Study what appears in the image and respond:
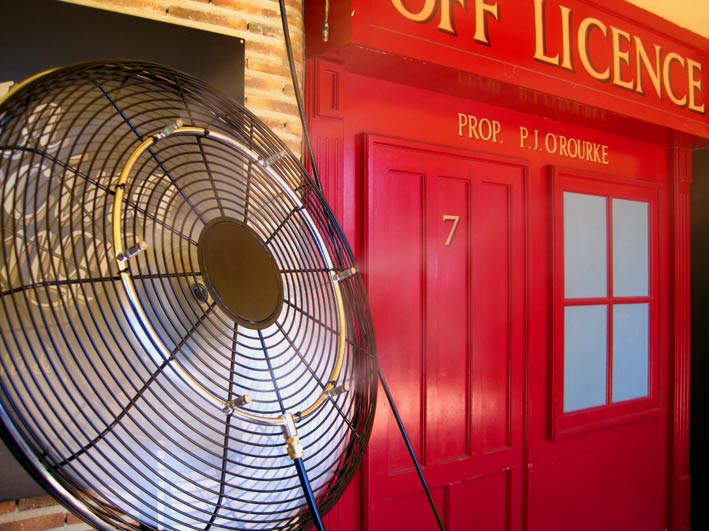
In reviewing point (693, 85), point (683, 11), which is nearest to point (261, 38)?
point (683, 11)

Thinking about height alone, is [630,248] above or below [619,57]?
below

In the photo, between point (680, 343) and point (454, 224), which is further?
point (680, 343)

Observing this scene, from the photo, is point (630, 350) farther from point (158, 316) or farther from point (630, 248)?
point (158, 316)

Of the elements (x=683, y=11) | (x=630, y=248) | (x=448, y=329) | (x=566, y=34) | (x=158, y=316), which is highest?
(x=683, y=11)

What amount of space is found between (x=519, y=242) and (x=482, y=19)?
3.49 feet

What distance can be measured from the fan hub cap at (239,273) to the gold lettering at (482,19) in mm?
1630

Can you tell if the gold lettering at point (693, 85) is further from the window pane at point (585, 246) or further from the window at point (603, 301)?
the window pane at point (585, 246)

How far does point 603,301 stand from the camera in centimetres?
313

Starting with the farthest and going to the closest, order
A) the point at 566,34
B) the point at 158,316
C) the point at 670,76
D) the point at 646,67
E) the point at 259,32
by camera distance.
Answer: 1. the point at 670,76
2. the point at 646,67
3. the point at 566,34
4. the point at 259,32
5. the point at 158,316

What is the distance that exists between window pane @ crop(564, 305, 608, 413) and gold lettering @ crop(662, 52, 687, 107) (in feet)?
3.91

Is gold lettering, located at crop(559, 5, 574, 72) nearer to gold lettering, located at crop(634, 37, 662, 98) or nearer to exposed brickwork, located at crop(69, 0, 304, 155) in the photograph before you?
gold lettering, located at crop(634, 37, 662, 98)

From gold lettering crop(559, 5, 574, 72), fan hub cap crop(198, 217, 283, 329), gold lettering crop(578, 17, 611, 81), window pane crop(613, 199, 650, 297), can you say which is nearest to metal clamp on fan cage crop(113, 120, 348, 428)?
fan hub cap crop(198, 217, 283, 329)

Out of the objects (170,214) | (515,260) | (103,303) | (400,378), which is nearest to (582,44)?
(515,260)

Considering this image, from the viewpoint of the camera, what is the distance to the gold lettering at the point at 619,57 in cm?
272
